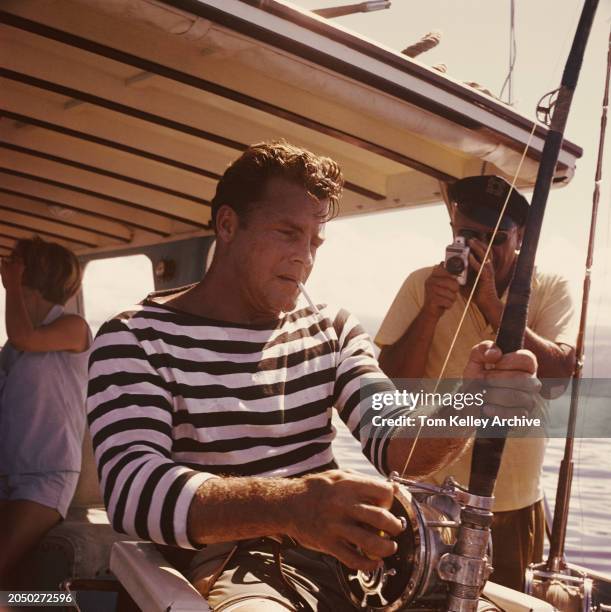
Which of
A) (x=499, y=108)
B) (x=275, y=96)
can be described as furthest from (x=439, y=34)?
(x=275, y=96)

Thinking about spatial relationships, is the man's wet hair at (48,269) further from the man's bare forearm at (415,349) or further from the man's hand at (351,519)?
the man's hand at (351,519)

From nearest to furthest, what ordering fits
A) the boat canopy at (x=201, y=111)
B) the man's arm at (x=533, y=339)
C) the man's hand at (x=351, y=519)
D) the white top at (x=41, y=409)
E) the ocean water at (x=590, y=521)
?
the man's hand at (x=351, y=519) < the boat canopy at (x=201, y=111) < the man's arm at (x=533, y=339) < the white top at (x=41, y=409) < the ocean water at (x=590, y=521)

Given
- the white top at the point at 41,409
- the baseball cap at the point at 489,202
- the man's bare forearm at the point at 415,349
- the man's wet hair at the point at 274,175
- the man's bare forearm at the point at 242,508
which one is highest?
the baseball cap at the point at 489,202

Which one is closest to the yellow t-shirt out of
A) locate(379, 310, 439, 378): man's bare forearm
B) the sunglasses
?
locate(379, 310, 439, 378): man's bare forearm

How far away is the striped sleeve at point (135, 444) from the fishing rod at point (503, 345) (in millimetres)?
556

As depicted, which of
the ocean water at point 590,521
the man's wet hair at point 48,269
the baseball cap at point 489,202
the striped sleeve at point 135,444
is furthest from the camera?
the ocean water at point 590,521

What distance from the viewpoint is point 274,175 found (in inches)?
85.6

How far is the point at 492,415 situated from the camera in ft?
4.74

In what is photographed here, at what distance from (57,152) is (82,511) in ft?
6.08

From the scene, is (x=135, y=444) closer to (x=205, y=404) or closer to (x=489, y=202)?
(x=205, y=404)

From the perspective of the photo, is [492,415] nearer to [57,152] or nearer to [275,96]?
[275,96]

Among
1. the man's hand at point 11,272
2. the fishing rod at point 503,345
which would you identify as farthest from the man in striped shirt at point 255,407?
the man's hand at point 11,272

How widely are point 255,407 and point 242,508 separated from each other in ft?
1.65

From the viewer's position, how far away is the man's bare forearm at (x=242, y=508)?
144 centimetres
